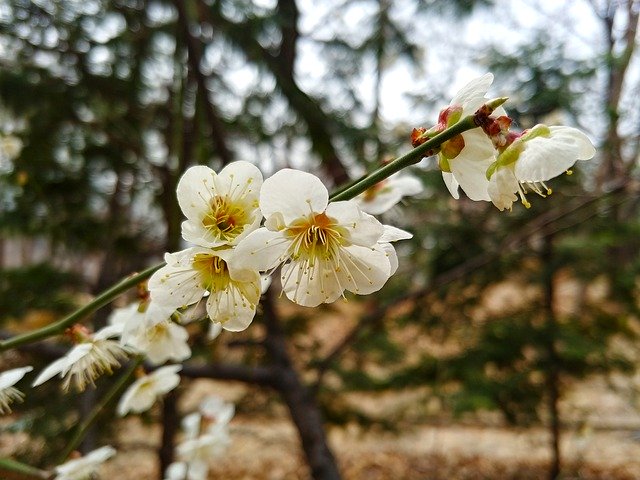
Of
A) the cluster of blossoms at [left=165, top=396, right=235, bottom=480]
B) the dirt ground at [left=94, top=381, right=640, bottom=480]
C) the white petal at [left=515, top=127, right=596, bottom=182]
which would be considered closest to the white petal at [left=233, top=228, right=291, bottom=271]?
the white petal at [left=515, top=127, right=596, bottom=182]

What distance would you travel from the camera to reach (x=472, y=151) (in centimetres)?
48

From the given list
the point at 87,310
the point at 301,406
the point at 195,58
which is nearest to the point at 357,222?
the point at 87,310

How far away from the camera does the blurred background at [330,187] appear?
1.87m

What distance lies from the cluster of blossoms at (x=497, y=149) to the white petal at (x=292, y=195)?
0.10 metres

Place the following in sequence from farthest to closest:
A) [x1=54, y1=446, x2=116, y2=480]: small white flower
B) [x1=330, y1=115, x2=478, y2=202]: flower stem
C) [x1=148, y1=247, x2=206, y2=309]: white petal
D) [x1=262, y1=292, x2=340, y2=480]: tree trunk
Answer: [x1=262, y1=292, x2=340, y2=480]: tree trunk → [x1=54, y1=446, x2=116, y2=480]: small white flower → [x1=148, y1=247, x2=206, y2=309]: white petal → [x1=330, y1=115, x2=478, y2=202]: flower stem

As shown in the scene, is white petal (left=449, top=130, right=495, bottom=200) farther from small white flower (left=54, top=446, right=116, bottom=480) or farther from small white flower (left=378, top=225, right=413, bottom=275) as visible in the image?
small white flower (left=54, top=446, right=116, bottom=480)

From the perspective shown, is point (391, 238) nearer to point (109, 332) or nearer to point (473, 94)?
point (473, 94)

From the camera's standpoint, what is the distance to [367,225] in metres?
0.46

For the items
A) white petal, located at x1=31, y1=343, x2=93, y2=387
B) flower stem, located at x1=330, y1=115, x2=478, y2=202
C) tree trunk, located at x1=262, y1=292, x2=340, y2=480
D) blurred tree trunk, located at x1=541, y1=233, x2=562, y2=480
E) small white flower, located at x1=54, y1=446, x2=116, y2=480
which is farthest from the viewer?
blurred tree trunk, located at x1=541, y1=233, x2=562, y2=480

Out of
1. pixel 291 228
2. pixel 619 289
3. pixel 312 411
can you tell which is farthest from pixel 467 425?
pixel 291 228

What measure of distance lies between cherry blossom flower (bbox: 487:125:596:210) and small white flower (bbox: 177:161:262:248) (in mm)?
226

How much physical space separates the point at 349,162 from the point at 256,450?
255 cm

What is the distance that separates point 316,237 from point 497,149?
0.60ft

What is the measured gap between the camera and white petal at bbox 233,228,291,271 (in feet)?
1.49
